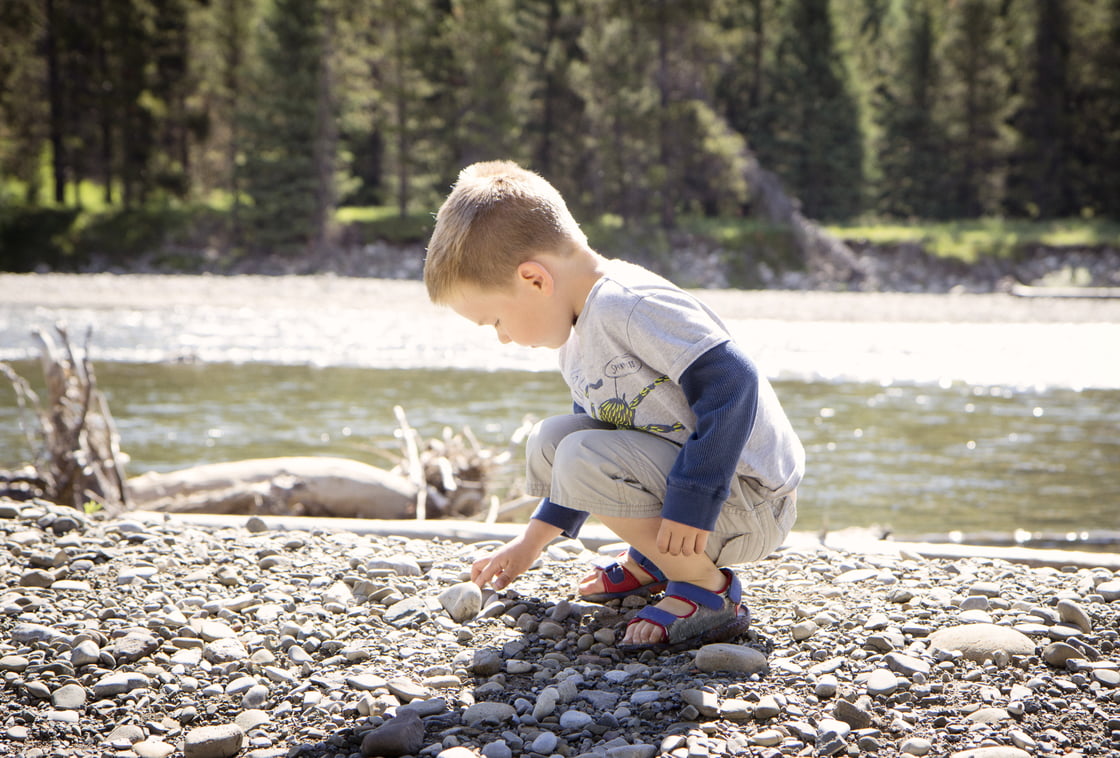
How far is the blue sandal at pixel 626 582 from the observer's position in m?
2.79

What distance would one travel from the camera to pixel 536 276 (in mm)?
2361

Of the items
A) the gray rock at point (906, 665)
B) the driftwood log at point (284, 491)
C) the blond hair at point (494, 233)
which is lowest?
the driftwood log at point (284, 491)

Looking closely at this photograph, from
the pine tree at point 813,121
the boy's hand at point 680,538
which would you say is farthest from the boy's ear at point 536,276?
the pine tree at point 813,121

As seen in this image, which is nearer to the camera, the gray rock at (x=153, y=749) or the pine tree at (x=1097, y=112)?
the gray rock at (x=153, y=749)

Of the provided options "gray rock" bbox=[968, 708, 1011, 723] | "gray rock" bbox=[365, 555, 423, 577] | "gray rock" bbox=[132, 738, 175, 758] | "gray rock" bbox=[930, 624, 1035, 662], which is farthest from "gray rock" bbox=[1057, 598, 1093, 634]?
"gray rock" bbox=[132, 738, 175, 758]

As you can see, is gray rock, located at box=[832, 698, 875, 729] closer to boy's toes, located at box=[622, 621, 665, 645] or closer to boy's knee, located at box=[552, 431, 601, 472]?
boy's toes, located at box=[622, 621, 665, 645]

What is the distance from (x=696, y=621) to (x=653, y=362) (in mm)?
640

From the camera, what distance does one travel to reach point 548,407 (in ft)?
28.1

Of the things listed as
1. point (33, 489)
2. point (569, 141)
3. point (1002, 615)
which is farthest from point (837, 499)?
point (569, 141)

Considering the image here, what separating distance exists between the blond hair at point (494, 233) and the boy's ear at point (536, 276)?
0.06 feet

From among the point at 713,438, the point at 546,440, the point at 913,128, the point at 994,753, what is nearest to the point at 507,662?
the point at 546,440

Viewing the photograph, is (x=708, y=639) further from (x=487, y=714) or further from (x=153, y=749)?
(x=153, y=749)

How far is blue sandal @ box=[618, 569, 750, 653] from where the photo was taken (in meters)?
2.41

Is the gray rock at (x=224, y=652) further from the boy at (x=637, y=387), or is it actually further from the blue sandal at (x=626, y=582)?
the blue sandal at (x=626, y=582)
